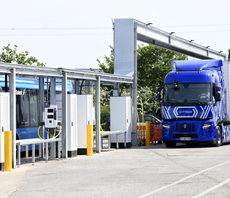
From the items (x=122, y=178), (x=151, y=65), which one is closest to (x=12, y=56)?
(x=151, y=65)

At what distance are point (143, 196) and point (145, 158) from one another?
853cm

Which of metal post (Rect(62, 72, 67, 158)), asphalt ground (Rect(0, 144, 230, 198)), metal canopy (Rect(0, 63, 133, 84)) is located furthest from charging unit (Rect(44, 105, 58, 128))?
asphalt ground (Rect(0, 144, 230, 198))

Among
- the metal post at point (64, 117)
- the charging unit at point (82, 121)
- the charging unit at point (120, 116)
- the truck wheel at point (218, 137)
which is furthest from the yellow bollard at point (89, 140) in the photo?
the truck wheel at point (218, 137)

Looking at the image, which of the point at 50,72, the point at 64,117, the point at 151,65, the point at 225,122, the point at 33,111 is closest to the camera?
the point at 50,72

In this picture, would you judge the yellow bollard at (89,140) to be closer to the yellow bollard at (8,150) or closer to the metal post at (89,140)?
the metal post at (89,140)

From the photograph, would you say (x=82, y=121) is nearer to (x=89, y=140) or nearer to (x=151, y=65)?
(x=89, y=140)

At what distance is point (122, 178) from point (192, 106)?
11.5m

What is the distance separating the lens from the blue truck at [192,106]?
23688 mm

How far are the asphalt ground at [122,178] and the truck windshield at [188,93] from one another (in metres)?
5.64

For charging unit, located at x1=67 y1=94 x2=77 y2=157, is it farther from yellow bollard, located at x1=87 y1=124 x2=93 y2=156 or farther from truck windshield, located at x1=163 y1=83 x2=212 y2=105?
truck windshield, located at x1=163 y1=83 x2=212 y2=105

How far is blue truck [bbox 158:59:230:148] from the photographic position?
23688 millimetres

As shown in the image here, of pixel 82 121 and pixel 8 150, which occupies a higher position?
pixel 82 121

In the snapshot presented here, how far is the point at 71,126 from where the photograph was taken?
1947 cm

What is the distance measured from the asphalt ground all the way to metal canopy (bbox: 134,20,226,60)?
10.4 metres
